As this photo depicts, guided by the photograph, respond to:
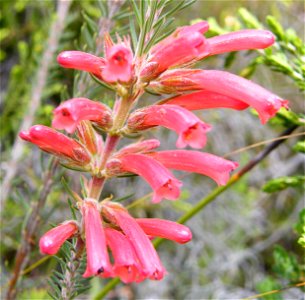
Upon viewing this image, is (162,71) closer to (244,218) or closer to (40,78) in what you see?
(40,78)

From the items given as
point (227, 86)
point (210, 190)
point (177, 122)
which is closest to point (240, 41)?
point (227, 86)

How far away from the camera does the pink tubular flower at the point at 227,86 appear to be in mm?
1244

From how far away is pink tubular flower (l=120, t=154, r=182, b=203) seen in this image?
4.01ft

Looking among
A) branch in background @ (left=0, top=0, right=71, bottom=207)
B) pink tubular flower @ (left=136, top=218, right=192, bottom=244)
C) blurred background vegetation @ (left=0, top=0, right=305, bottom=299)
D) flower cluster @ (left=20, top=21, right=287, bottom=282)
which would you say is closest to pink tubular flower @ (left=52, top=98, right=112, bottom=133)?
flower cluster @ (left=20, top=21, right=287, bottom=282)

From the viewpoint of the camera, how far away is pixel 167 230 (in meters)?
1.30

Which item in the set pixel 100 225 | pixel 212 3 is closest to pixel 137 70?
pixel 100 225

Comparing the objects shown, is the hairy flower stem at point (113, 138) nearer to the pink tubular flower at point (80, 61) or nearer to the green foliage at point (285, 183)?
the pink tubular flower at point (80, 61)

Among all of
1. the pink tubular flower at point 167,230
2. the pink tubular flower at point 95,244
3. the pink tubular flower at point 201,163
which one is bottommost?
the pink tubular flower at point 167,230

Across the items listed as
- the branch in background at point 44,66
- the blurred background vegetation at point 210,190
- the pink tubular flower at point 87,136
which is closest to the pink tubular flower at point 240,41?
the pink tubular flower at point 87,136

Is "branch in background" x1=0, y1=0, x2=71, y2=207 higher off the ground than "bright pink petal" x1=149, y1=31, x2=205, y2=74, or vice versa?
"bright pink petal" x1=149, y1=31, x2=205, y2=74

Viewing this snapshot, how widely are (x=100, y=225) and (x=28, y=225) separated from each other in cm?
62

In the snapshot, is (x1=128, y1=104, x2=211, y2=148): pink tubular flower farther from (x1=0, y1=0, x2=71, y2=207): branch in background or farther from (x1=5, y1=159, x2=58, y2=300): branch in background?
(x1=0, y1=0, x2=71, y2=207): branch in background

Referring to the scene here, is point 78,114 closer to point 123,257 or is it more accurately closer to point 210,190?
point 123,257

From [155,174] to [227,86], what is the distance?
257 millimetres
